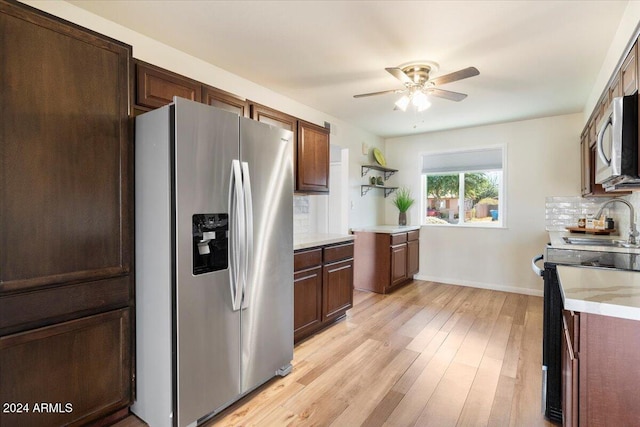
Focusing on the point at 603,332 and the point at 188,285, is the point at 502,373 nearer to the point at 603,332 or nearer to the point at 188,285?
the point at 603,332

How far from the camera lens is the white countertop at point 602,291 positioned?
1080 millimetres

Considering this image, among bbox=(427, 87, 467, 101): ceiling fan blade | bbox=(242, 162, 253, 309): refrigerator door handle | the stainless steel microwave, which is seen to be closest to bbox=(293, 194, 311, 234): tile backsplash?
bbox=(242, 162, 253, 309): refrigerator door handle

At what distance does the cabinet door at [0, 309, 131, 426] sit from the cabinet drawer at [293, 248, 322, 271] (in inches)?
50.2

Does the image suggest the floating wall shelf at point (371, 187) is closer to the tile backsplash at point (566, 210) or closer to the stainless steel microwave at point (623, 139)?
the tile backsplash at point (566, 210)

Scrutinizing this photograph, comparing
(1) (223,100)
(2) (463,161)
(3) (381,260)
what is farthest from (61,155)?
(2) (463,161)

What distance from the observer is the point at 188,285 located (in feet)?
5.68

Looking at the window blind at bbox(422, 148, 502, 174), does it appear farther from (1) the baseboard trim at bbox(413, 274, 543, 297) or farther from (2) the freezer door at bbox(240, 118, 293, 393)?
(2) the freezer door at bbox(240, 118, 293, 393)

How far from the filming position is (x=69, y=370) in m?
1.63

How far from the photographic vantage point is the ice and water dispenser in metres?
1.78

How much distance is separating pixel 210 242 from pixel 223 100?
1.22 m

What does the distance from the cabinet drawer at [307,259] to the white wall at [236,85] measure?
1.62 metres

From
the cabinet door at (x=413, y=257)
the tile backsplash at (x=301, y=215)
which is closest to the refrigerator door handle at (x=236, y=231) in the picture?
the tile backsplash at (x=301, y=215)

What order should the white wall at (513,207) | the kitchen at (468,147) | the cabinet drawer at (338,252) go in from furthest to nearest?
the white wall at (513,207) → the kitchen at (468,147) → the cabinet drawer at (338,252)

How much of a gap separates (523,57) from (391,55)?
42.2 inches
